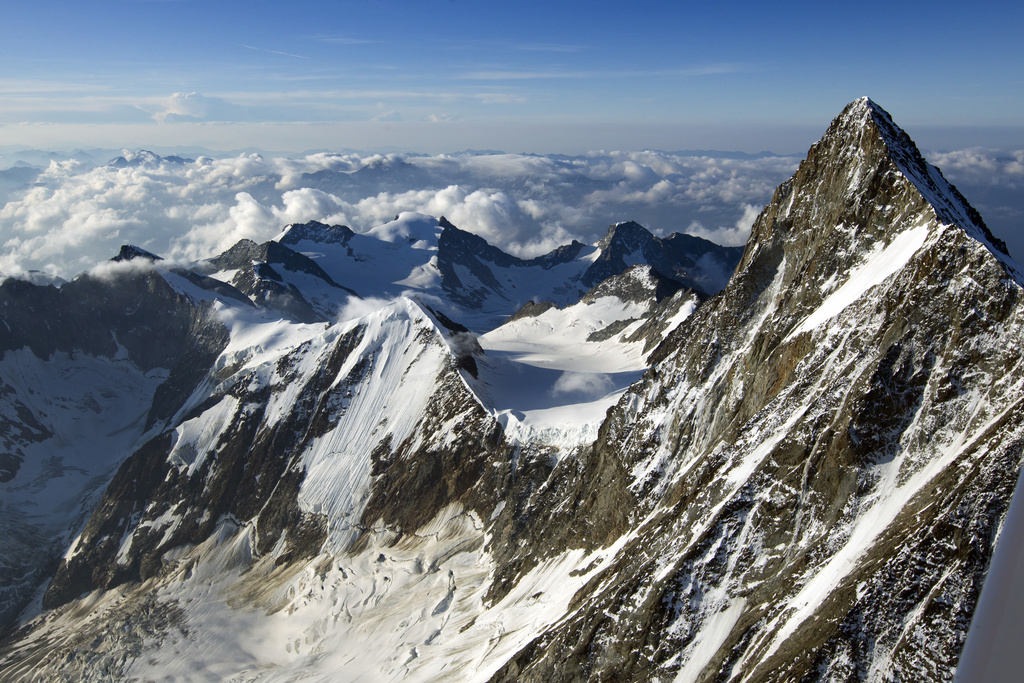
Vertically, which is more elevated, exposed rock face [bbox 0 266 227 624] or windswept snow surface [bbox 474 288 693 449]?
windswept snow surface [bbox 474 288 693 449]

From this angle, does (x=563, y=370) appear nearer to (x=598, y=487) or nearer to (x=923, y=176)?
(x=598, y=487)

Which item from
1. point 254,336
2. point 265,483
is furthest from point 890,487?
point 254,336

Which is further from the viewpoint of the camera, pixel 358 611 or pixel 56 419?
pixel 56 419

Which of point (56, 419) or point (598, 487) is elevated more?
point (598, 487)

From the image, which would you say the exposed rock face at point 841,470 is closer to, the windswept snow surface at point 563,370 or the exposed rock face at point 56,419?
the windswept snow surface at point 563,370

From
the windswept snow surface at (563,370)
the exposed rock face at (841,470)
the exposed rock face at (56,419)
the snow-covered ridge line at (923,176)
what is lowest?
the exposed rock face at (56,419)

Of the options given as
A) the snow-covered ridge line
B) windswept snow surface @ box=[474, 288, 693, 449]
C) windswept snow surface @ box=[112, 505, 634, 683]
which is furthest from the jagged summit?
windswept snow surface @ box=[474, 288, 693, 449]

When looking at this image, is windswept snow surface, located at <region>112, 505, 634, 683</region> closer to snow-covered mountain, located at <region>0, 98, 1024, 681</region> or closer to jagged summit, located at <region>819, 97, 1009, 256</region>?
snow-covered mountain, located at <region>0, 98, 1024, 681</region>

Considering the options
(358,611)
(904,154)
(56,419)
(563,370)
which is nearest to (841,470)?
(904,154)

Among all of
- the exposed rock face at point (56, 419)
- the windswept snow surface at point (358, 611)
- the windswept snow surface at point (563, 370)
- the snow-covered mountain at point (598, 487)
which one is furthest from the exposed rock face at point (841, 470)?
the exposed rock face at point (56, 419)
